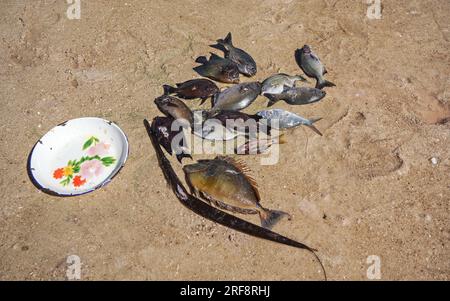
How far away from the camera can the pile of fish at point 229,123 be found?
316 centimetres

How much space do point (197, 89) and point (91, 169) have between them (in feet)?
3.99

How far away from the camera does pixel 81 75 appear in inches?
169

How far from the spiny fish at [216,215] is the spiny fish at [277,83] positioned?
1.20 meters

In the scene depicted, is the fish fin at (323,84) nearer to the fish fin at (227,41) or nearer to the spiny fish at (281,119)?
the spiny fish at (281,119)

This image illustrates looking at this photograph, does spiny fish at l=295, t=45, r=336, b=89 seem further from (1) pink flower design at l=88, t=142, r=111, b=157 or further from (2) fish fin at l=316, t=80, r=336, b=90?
(1) pink flower design at l=88, t=142, r=111, b=157

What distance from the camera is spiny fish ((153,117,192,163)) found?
3498 mm

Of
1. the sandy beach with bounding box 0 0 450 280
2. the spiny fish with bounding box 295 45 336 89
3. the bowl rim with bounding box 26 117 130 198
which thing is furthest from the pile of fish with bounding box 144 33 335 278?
the bowl rim with bounding box 26 117 130 198

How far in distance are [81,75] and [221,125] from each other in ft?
5.74

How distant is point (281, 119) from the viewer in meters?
3.60

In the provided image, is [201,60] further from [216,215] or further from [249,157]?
[216,215]

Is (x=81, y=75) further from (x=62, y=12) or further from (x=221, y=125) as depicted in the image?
(x=221, y=125)

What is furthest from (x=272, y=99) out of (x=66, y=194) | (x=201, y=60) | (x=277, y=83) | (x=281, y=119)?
(x=66, y=194)
